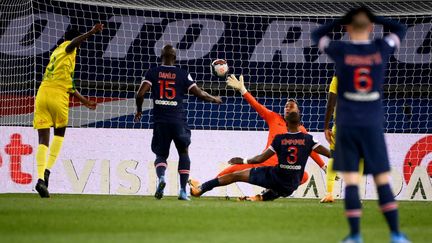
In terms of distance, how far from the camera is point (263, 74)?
66.9ft

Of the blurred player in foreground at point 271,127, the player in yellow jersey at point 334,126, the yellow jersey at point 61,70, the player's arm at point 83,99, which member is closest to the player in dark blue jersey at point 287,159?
the player in yellow jersey at point 334,126

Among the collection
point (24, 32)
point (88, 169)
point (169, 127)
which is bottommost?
point (88, 169)

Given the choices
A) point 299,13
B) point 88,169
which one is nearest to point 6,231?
point 88,169

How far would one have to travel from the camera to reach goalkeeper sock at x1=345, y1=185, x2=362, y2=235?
22.5ft

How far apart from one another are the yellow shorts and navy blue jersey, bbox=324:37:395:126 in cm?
657

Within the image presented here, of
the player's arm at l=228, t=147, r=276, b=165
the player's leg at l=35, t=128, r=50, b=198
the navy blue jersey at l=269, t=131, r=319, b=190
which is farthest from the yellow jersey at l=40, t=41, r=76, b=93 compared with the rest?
the navy blue jersey at l=269, t=131, r=319, b=190

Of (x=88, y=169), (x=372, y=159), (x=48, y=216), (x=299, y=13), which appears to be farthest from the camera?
(x=299, y=13)

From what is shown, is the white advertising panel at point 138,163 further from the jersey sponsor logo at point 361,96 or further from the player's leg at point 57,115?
the jersey sponsor logo at point 361,96

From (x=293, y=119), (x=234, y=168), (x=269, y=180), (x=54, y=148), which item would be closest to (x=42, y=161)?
(x=54, y=148)

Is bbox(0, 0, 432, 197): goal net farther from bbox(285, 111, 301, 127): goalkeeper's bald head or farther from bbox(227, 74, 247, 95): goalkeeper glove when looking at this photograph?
bbox(285, 111, 301, 127): goalkeeper's bald head

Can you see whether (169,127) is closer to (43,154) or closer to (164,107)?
(164,107)

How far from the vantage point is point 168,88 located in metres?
12.7

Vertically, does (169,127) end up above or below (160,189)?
above

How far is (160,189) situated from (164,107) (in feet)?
3.59
